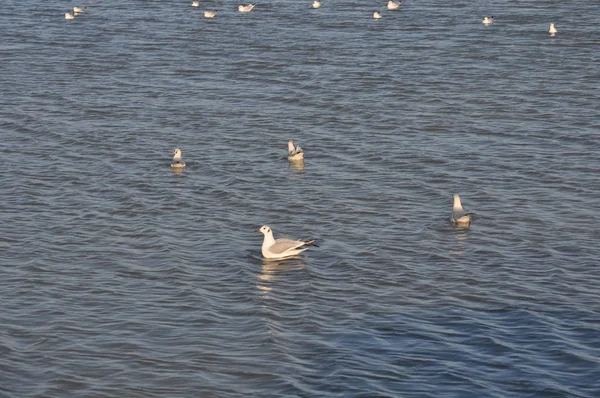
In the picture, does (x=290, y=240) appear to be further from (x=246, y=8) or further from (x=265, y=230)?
(x=246, y=8)

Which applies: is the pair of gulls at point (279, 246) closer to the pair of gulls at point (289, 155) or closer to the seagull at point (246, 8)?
the pair of gulls at point (289, 155)

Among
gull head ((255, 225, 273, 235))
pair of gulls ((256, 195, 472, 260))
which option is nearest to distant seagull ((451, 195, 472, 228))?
pair of gulls ((256, 195, 472, 260))

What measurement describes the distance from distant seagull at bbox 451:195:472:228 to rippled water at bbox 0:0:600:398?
0.20 meters

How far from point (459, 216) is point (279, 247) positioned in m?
4.03

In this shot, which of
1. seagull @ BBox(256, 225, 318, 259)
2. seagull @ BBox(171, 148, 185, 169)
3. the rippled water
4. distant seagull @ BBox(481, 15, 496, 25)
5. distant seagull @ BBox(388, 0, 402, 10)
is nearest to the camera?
the rippled water

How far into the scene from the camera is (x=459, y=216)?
23.8 metres

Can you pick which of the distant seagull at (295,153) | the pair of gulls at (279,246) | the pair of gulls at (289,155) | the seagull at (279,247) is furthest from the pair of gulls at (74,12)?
the seagull at (279,247)

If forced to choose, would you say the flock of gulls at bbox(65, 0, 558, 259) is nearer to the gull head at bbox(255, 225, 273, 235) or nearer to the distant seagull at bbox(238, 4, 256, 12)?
the gull head at bbox(255, 225, 273, 235)

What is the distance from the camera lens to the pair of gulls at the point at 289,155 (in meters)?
28.2

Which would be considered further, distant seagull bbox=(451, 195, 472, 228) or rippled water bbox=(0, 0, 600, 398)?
distant seagull bbox=(451, 195, 472, 228)

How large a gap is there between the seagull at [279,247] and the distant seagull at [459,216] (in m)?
3.31

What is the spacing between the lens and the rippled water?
1708 centimetres

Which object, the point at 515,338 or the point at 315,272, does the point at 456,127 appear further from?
the point at 515,338

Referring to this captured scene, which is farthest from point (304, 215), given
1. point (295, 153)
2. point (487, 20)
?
point (487, 20)
